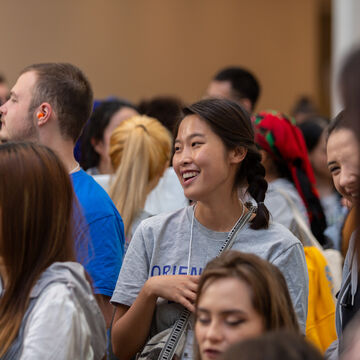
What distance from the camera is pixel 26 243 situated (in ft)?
7.20

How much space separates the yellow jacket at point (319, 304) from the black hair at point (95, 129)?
2021mm

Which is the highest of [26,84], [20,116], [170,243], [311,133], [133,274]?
A: [26,84]

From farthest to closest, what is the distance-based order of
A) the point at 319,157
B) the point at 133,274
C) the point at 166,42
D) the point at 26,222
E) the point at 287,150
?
the point at 166,42
the point at 319,157
the point at 287,150
the point at 133,274
the point at 26,222

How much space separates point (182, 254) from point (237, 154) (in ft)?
1.50

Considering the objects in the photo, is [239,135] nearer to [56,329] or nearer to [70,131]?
[70,131]

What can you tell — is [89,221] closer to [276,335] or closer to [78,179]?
[78,179]

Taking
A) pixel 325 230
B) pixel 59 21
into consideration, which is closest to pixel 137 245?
pixel 325 230

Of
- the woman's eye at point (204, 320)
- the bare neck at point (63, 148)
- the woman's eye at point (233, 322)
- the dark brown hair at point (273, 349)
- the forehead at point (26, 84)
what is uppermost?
the forehead at point (26, 84)

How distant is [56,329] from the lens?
2037mm

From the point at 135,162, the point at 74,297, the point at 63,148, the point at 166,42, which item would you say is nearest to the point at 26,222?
the point at 74,297

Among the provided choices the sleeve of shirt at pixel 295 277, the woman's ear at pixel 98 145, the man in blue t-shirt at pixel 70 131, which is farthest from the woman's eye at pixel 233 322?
the woman's ear at pixel 98 145

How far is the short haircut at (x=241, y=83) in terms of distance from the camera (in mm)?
5457

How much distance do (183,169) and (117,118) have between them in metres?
2.13

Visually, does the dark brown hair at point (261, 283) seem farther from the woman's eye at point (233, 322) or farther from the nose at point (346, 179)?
the nose at point (346, 179)
